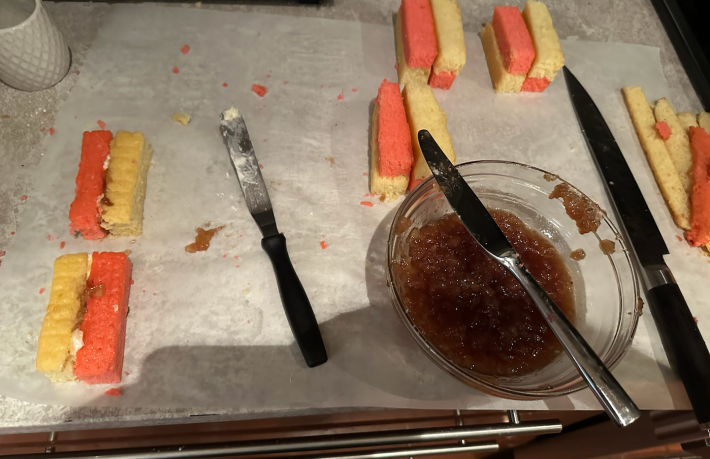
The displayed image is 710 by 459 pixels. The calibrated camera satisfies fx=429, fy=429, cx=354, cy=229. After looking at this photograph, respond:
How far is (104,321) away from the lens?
3.92ft

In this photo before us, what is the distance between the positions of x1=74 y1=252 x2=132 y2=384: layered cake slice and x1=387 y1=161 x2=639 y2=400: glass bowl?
78 centimetres

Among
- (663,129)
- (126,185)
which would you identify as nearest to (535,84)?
(663,129)

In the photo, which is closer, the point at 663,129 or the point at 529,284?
the point at 529,284

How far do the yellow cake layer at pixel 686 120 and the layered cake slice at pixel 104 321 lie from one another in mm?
2205

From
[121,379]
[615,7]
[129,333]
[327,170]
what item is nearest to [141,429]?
[121,379]

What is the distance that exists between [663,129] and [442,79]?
92 cm

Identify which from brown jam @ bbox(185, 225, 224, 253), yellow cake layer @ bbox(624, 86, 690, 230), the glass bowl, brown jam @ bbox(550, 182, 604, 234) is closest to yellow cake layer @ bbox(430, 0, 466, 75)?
the glass bowl

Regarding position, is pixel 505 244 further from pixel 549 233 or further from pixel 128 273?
pixel 128 273

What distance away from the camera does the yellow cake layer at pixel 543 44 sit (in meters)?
1.70

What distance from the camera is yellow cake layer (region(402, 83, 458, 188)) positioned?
1485 millimetres

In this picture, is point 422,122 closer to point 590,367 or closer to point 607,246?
point 607,246

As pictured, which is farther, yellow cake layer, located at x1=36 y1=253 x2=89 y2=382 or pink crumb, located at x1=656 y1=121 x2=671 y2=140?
pink crumb, located at x1=656 y1=121 x2=671 y2=140

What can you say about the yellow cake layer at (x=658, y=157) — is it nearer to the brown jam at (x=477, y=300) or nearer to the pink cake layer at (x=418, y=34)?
the brown jam at (x=477, y=300)

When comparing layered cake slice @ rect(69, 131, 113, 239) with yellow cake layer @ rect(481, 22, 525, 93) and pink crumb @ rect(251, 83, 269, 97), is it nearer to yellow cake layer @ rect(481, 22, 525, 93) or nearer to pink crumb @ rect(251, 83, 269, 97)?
pink crumb @ rect(251, 83, 269, 97)
